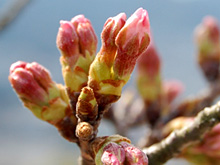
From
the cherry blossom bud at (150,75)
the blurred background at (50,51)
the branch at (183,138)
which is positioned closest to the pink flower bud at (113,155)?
the branch at (183,138)

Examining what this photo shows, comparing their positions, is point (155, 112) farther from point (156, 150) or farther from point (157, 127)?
point (156, 150)

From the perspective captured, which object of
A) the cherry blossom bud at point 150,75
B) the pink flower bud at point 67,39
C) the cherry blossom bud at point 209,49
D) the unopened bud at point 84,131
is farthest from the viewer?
the cherry blossom bud at point 209,49

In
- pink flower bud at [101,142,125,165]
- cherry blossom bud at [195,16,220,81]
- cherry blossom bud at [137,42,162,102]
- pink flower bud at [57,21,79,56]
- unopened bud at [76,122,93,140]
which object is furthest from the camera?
cherry blossom bud at [195,16,220,81]

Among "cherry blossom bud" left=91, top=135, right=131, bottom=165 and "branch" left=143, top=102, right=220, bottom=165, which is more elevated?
"branch" left=143, top=102, right=220, bottom=165

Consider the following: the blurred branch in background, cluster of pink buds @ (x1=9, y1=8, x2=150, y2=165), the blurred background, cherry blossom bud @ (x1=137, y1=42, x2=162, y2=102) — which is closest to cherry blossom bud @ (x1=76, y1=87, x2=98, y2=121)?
cluster of pink buds @ (x1=9, y1=8, x2=150, y2=165)

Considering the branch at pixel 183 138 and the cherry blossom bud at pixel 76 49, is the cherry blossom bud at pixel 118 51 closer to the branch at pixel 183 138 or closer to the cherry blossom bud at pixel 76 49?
the cherry blossom bud at pixel 76 49

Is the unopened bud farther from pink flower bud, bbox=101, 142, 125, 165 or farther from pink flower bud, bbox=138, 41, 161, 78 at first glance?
pink flower bud, bbox=138, 41, 161, 78

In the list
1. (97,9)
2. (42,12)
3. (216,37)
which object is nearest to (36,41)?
(42,12)
